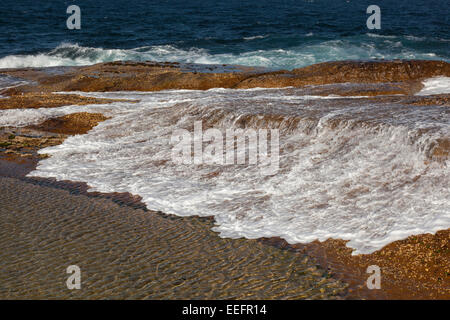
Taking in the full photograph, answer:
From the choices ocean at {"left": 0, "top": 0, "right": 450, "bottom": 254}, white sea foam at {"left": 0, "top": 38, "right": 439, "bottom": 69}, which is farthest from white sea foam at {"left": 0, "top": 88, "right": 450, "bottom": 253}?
white sea foam at {"left": 0, "top": 38, "right": 439, "bottom": 69}

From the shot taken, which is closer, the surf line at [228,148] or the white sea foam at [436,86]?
the surf line at [228,148]

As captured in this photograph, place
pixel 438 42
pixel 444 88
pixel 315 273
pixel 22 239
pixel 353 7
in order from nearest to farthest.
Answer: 1. pixel 315 273
2. pixel 22 239
3. pixel 444 88
4. pixel 438 42
5. pixel 353 7

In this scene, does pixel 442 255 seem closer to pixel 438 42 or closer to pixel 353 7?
pixel 438 42

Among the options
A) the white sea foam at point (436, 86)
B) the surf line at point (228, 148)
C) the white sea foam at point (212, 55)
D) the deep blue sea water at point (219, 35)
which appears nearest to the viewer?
the surf line at point (228, 148)

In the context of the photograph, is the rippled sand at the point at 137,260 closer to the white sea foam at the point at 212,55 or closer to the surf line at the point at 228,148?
the surf line at the point at 228,148

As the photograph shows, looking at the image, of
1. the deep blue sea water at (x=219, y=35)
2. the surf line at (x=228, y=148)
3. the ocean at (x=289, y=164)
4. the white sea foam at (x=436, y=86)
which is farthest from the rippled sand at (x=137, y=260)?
the deep blue sea water at (x=219, y=35)

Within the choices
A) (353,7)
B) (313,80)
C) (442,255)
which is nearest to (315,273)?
(442,255)
